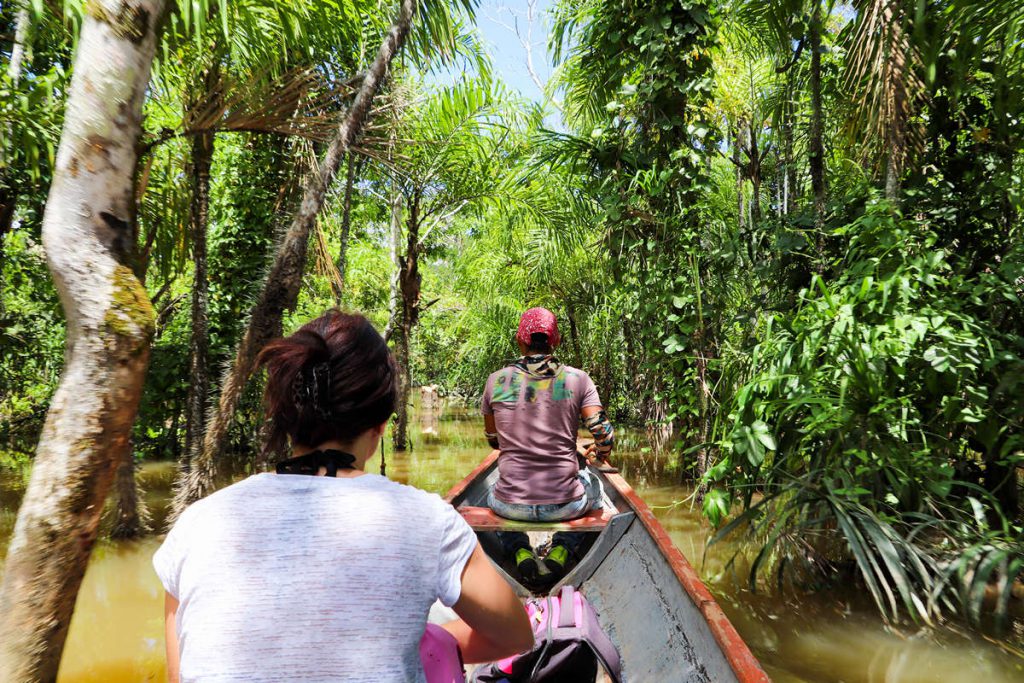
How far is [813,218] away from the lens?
508 cm

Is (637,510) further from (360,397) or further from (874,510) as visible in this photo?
(360,397)

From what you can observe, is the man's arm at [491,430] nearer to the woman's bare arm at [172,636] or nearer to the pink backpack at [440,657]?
the pink backpack at [440,657]

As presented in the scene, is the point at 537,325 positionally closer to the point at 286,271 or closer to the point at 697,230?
the point at 286,271

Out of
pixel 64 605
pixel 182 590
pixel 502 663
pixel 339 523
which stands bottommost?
pixel 502 663

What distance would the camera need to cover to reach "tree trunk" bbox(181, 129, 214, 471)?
6.03 metres

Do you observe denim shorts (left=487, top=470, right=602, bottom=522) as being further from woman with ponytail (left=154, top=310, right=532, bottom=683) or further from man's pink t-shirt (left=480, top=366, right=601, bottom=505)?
woman with ponytail (left=154, top=310, right=532, bottom=683)

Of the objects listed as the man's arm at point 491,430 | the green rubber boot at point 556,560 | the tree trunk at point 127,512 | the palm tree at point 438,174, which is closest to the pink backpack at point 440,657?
the green rubber boot at point 556,560

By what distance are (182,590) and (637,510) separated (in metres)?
2.88

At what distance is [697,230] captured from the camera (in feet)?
20.7

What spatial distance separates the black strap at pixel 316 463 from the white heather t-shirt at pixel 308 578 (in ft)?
0.13

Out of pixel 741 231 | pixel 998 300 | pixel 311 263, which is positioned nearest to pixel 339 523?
pixel 998 300

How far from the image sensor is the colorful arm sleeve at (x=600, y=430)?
134 inches

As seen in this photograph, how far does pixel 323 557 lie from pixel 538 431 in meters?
2.41

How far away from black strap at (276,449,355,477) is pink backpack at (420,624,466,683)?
0.33m
